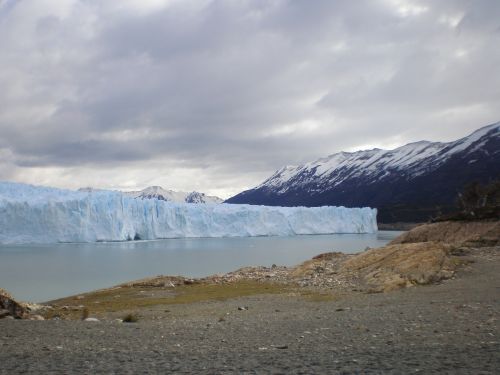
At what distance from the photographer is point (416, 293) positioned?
41.1ft

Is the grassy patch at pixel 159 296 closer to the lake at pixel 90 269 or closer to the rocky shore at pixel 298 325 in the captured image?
the rocky shore at pixel 298 325

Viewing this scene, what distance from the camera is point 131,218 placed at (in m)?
56.0

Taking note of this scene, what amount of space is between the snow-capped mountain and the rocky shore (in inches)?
3133

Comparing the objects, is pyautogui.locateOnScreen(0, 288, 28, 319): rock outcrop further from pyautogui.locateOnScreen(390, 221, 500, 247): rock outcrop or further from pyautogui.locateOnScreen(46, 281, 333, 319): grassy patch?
pyautogui.locateOnScreen(390, 221, 500, 247): rock outcrop

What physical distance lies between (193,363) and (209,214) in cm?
5782

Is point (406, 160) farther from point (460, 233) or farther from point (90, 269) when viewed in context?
point (90, 269)

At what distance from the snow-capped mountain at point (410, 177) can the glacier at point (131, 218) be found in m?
30.1

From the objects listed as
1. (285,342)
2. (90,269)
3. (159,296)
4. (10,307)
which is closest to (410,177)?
(90,269)

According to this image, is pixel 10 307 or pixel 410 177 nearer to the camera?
pixel 10 307

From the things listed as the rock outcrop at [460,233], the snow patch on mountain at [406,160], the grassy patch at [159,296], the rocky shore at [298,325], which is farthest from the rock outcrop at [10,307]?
the snow patch on mountain at [406,160]

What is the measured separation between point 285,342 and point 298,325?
1810 millimetres

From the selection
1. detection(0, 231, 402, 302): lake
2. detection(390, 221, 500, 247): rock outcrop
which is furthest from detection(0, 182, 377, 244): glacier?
detection(390, 221, 500, 247): rock outcrop

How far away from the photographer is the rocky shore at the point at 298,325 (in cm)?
508

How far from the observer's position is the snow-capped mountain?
11278cm
